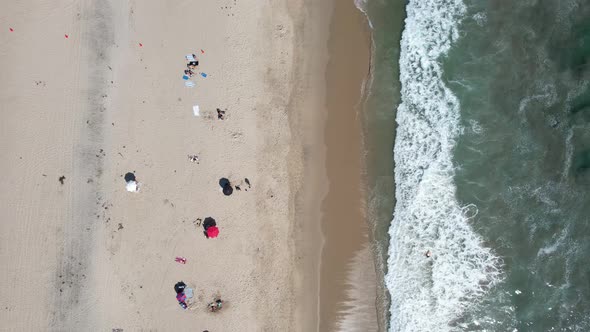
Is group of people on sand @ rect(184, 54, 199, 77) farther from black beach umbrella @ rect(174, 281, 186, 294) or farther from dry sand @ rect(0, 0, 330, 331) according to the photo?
black beach umbrella @ rect(174, 281, 186, 294)

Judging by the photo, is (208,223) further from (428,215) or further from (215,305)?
(428,215)

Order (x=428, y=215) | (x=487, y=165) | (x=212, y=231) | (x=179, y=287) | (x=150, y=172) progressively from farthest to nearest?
1. (x=487, y=165)
2. (x=428, y=215)
3. (x=150, y=172)
4. (x=179, y=287)
5. (x=212, y=231)

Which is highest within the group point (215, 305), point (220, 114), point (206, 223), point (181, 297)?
point (220, 114)

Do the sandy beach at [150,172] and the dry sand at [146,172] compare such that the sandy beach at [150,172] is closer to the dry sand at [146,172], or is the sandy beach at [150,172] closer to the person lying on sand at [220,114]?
the dry sand at [146,172]

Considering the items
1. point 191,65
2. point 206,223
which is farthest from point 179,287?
point 191,65

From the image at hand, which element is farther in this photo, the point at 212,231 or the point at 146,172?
the point at 146,172

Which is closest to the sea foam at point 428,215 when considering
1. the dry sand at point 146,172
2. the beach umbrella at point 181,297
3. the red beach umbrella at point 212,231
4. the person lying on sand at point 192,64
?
the dry sand at point 146,172
